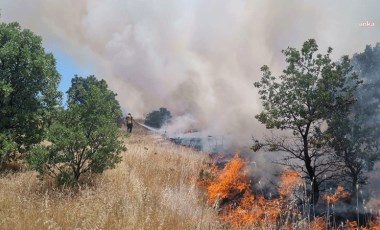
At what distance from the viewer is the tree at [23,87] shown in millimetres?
11961

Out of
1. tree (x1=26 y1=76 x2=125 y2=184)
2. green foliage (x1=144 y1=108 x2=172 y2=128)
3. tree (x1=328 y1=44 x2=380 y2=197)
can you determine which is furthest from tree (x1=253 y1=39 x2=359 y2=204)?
green foliage (x1=144 y1=108 x2=172 y2=128)

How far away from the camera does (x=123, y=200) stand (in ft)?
25.0

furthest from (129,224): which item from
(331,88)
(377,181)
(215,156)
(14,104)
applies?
(215,156)

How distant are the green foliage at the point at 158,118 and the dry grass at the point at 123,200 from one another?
2976cm

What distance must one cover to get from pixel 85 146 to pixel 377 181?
475 inches

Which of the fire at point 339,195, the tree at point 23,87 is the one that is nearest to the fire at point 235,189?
the fire at point 339,195

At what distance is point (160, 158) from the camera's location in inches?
698

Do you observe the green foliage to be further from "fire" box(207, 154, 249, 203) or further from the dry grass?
"fire" box(207, 154, 249, 203)

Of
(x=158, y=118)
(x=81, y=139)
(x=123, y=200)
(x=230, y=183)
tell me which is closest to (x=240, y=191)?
(x=230, y=183)

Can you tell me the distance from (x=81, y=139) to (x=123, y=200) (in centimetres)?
365

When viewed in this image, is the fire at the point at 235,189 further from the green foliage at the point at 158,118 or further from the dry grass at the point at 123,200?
the green foliage at the point at 158,118

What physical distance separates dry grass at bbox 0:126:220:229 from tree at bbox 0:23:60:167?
1557 mm

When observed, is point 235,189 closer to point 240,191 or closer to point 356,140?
point 240,191

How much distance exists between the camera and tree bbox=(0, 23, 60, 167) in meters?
12.0
